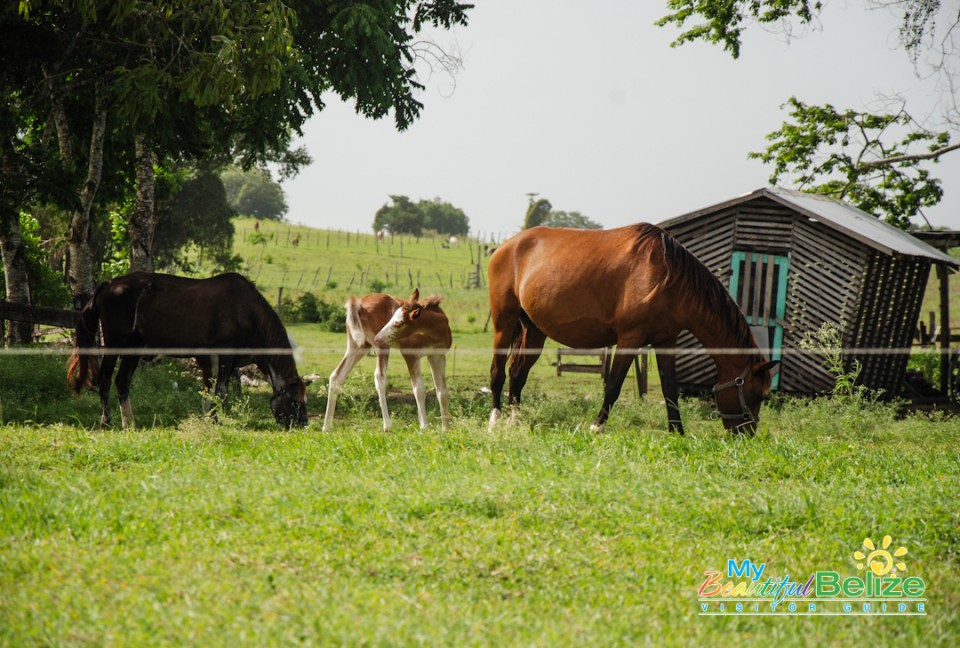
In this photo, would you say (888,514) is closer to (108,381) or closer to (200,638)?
(200,638)

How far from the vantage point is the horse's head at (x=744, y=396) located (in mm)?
8797

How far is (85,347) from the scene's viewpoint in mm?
10219

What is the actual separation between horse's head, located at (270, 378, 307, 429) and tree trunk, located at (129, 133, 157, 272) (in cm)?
744

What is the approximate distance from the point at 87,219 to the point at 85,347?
490cm

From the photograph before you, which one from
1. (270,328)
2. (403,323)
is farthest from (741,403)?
(270,328)

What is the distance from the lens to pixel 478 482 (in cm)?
632

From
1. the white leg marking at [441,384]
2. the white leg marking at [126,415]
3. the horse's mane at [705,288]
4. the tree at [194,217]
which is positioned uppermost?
the tree at [194,217]

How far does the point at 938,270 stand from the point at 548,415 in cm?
1077

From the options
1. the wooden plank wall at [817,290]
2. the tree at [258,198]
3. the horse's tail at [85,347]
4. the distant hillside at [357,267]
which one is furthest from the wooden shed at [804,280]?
the tree at [258,198]

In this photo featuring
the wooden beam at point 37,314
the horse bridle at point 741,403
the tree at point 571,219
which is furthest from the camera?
the tree at point 571,219

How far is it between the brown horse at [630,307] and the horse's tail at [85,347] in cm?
487

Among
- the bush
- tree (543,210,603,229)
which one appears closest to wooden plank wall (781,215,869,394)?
the bush

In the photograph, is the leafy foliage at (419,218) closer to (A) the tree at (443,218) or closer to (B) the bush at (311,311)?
(A) the tree at (443,218)

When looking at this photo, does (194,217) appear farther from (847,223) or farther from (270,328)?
(847,223)
